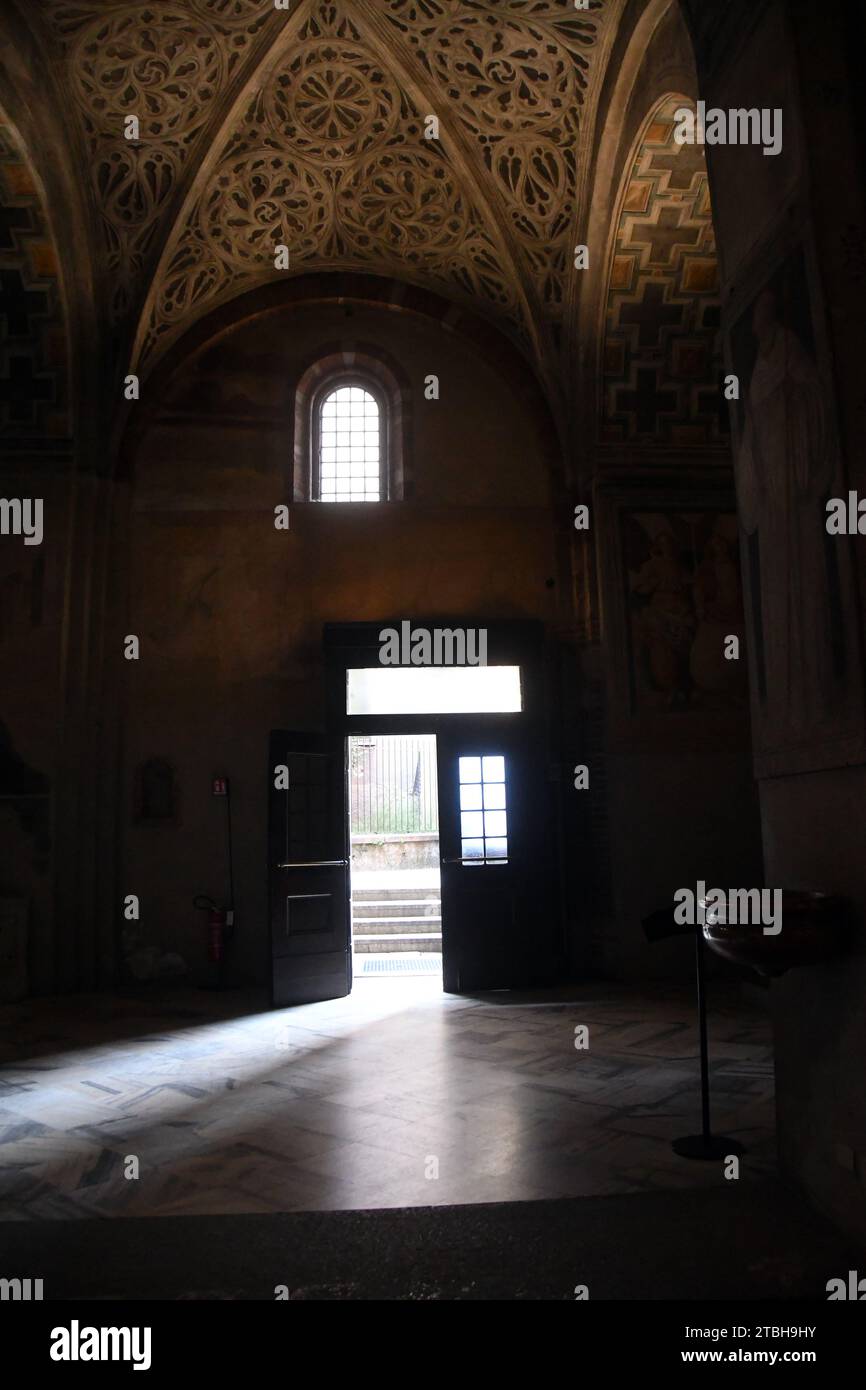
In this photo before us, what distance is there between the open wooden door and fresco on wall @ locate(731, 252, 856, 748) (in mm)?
5377

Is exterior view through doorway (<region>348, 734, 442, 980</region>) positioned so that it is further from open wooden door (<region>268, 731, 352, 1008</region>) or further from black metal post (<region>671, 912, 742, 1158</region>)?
black metal post (<region>671, 912, 742, 1158</region>)

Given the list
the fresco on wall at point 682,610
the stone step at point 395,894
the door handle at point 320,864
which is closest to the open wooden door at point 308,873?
the door handle at point 320,864

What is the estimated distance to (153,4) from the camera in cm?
765

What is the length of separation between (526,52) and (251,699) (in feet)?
21.8

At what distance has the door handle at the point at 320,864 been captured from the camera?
8.80 metres

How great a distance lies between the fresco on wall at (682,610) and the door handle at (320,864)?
3.41m

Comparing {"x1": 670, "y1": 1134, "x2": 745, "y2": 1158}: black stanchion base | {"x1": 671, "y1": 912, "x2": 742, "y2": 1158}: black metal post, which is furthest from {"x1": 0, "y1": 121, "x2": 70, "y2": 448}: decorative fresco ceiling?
{"x1": 670, "y1": 1134, "x2": 745, "y2": 1158}: black stanchion base

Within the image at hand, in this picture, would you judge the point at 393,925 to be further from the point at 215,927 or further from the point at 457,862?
the point at 215,927

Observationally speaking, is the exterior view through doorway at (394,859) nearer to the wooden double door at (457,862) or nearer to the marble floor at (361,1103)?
the wooden double door at (457,862)

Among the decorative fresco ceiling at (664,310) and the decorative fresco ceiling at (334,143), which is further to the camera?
the decorative fresco ceiling at (664,310)

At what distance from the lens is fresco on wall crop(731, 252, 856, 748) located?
3.72 m

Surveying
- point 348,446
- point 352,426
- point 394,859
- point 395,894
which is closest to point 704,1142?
point 348,446

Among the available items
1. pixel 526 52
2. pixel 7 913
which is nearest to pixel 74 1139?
pixel 7 913

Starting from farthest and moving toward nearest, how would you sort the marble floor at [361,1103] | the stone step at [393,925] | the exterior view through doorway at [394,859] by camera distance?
the stone step at [393,925]
the exterior view through doorway at [394,859]
the marble floor at [361,1103]
